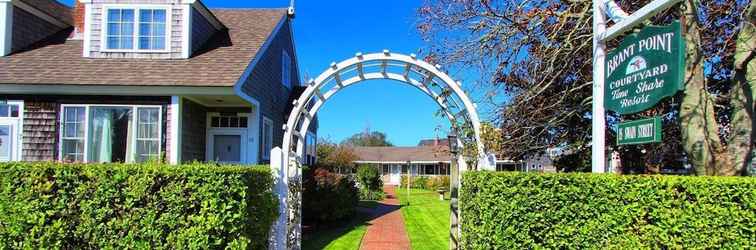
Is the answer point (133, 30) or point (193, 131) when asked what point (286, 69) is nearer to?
point (193, 131)

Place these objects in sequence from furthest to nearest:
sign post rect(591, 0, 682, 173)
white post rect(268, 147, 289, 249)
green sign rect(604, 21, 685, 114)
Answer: white post rect(268, 147, 289, 249) < sign post rect(591, 0, 682, 173) < green sign rect(604, 21, 685, 114)

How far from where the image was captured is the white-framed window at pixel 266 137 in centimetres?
1423

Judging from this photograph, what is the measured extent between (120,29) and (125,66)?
3.65 feet

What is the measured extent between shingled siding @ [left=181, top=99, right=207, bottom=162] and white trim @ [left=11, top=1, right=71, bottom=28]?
4506 mm

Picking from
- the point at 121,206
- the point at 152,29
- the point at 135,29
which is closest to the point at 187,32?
the point at 152,29

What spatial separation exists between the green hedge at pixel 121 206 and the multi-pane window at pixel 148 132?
19.2 feet

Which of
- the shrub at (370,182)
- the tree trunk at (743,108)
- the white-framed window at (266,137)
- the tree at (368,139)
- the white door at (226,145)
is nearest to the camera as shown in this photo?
the tree trunk at (743,108)

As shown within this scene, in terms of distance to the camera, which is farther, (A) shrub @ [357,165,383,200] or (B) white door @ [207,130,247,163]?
(A) shrub @ [357,165,383,200]

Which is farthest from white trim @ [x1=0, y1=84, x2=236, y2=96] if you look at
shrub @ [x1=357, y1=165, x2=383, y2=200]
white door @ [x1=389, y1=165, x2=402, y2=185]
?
white door @ [x1=389, y1=165, x2=402, y2=185]

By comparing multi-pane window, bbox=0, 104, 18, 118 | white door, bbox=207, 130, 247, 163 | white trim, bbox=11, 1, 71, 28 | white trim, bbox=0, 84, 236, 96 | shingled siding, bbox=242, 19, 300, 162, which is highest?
white trim, bbox=11, 1, 71, 28

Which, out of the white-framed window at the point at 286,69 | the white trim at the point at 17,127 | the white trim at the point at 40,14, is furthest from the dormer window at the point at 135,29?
the white-framed window at the point at 286,69

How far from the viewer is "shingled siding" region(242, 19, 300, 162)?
42.5 ft

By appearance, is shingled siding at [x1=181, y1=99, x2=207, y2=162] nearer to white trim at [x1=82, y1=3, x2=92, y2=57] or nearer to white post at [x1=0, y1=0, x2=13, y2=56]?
white trim at [x1=82, y1=3, x2=92, y2=57]

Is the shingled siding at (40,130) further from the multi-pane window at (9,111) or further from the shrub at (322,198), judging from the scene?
the shrub at (322,198)
